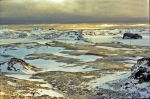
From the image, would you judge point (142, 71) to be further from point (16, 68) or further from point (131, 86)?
point (16, 68)

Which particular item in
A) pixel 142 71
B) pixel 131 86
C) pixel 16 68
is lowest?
pixel 131 86

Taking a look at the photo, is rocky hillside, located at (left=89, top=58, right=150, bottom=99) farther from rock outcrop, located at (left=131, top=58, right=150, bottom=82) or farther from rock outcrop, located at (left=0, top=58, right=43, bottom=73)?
rock outcrop, located at (left=0, top=58, right=43, bottom=73)

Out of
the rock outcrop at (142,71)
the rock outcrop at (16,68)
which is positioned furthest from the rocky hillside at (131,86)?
the rock outcrop at (16,68)

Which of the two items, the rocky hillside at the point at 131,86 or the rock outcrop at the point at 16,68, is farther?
the rock outcrop at the point at 16,68

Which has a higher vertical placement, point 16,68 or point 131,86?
point 16,68

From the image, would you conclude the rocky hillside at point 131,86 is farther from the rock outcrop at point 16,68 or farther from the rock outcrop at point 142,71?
the rock outcrop at point 16,68

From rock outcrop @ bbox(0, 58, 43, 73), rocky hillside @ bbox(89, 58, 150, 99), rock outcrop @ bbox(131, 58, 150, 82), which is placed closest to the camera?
rocky hillside @ bbox(89, 58, 150, 99)

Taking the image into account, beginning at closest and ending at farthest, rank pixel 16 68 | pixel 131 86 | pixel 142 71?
pixel 131 86 < pixel 142 71 < pixel 16 68

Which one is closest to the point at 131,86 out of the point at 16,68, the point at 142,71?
the point at 142,71

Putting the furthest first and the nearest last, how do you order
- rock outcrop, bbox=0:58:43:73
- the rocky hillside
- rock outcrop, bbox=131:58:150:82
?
rock outcrop, bbox=0:58:43:73 → rock outcrop, bbox=131:58:150:82 → the rocky hillside

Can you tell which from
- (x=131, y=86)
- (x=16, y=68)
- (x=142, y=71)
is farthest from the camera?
(x=16, y=68)

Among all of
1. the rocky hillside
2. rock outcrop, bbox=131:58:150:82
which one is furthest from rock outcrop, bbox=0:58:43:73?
rock outcrop, bbox=131:58:150:82

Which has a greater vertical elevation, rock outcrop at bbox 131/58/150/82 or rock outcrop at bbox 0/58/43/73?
rock outcrop at bbox 131/58/150/82
